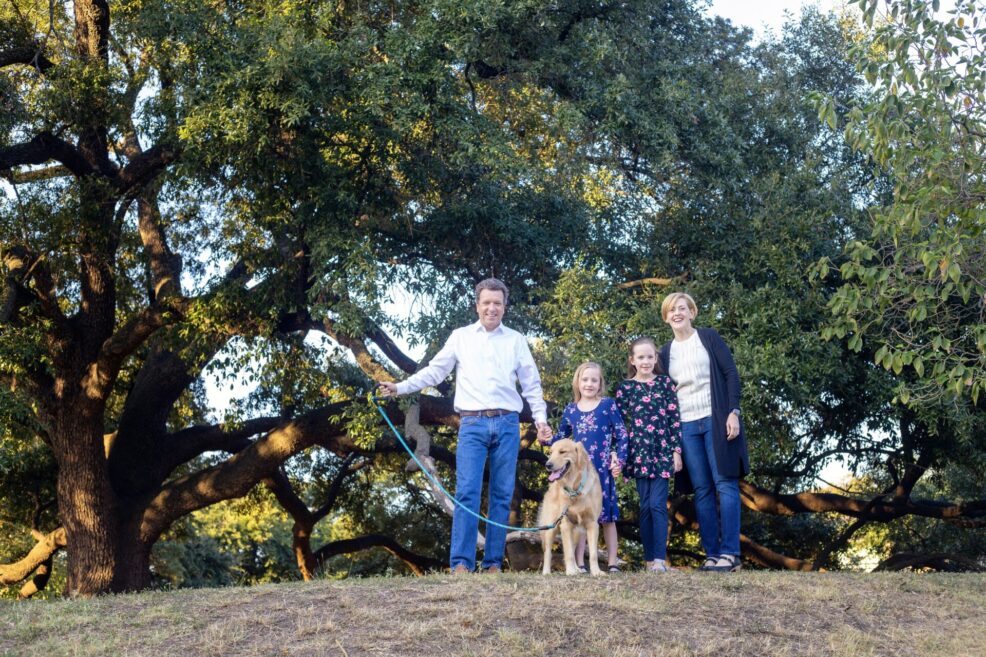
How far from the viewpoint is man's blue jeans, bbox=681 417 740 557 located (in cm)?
821

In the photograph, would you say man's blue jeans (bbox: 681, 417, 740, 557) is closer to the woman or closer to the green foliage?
the woman

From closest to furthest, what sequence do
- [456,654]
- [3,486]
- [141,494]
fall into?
[456,654]
[141,494]
[3,486]

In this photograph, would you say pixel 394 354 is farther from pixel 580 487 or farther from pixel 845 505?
pixel 845 505

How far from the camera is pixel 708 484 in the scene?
27.3 ft

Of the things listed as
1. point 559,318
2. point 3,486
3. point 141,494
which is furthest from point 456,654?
point 3,486

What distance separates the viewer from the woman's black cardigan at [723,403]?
808cm

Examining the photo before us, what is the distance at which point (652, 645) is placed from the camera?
20.3 feet

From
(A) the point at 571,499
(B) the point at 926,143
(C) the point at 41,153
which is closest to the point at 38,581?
(C) the point at 41,153

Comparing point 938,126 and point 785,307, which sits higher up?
point 938,126

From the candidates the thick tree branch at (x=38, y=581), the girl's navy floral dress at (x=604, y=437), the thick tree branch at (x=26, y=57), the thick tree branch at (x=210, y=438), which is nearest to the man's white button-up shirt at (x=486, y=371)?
the girl's navy floral dress at (x=604, y=437)

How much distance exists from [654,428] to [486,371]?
1513mm

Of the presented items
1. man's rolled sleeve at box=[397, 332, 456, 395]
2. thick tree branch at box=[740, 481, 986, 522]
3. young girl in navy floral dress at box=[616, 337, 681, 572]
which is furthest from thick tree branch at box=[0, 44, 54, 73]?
thick tree branch at box=[740, 481, 986, 522]

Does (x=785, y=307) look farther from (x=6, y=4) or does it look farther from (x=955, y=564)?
(x=6, y=4)

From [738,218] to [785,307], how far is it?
1.56 m
